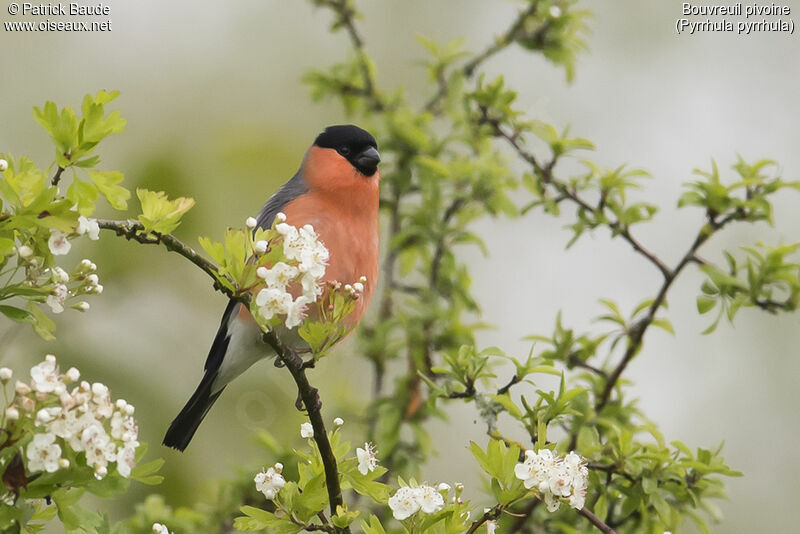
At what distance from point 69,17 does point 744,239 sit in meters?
4.83

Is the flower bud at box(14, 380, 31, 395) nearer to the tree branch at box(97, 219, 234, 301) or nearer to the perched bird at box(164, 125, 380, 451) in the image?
the tree branch at box(97, 219, 234, 301)

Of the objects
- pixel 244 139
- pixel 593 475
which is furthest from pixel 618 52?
pixel 593 475

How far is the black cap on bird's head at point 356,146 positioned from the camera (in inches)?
135

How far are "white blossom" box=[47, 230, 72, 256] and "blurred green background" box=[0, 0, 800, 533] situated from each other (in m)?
1.74

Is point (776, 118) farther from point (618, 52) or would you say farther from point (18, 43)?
point (18, 43)

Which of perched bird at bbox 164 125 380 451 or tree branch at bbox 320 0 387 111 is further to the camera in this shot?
tree branch at bbox 320 0 387 111

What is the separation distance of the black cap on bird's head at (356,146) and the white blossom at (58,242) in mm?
2009

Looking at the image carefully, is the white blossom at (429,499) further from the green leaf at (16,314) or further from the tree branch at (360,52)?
the tree branch at (360,52)

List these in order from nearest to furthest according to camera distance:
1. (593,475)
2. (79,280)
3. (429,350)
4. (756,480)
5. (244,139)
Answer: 1. (79,280)
2. (593,475)
3. (429,350)
4. (244,139)
5. (756,480)

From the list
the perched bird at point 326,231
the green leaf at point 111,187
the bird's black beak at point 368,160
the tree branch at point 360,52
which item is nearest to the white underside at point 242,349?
the perched bird at point 326,231

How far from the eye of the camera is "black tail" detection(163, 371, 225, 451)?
313cm

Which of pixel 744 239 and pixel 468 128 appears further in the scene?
pixel 744 239

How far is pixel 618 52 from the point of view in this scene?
809cm

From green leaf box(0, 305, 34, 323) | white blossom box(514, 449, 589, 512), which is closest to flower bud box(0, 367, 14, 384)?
green leaf box(0, 305, 34, 323)
